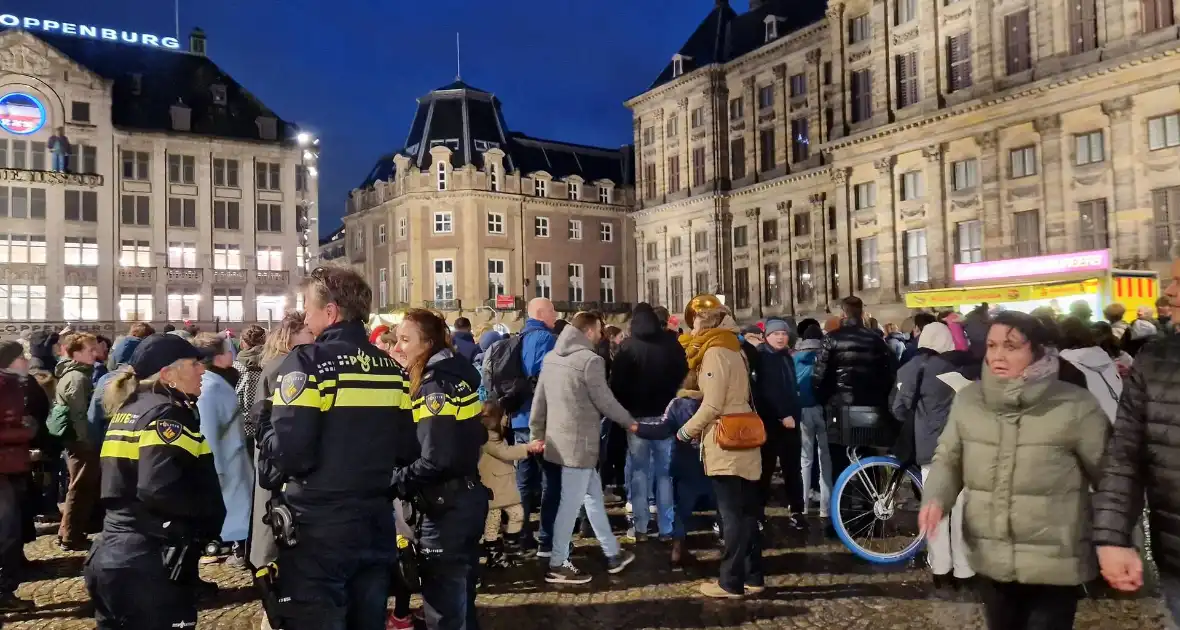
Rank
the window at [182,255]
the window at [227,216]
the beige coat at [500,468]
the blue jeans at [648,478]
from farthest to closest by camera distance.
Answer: the window at [227,216], the window at [182,255], the blue jeans at [648,478], the beige coat at [500,468]

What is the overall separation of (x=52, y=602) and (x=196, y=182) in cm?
4364

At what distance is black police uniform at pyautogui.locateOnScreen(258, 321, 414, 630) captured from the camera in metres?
3.83

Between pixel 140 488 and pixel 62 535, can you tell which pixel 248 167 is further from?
pixel 140 488


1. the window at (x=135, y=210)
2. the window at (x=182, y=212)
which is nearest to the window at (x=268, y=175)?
the window at (x=182, y=212)

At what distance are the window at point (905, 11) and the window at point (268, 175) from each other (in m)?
33.4

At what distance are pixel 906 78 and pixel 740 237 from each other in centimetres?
1396

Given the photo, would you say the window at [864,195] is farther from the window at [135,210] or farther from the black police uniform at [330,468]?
the window at [135,210]

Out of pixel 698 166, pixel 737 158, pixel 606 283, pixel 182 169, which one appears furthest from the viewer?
pixel 606 283

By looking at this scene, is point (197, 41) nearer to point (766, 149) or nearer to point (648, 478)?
point (766, 149)

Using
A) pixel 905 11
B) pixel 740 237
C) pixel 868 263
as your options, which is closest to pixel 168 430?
pixel 868 263

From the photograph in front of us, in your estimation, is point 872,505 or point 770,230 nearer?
point 872,505

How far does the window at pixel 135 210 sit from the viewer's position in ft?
149

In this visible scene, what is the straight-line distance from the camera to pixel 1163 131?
1000 inches

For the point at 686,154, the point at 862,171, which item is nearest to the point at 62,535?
the point at 862,171
